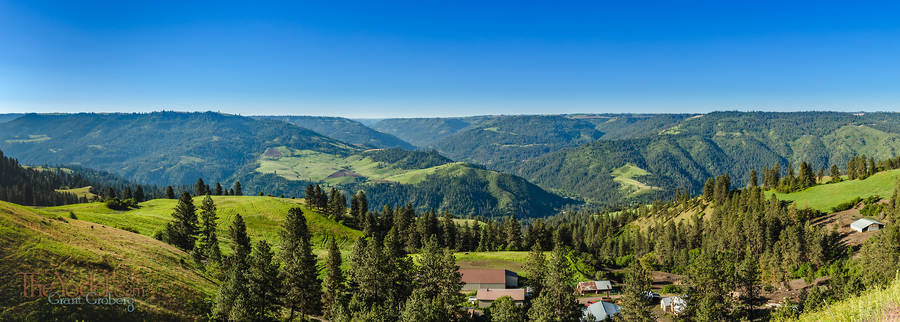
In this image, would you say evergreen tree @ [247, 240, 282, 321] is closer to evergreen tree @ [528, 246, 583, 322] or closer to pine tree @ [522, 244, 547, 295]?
evergreen tree @ [528, 246, 583, 322]

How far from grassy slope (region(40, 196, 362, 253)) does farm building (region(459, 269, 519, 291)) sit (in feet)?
140

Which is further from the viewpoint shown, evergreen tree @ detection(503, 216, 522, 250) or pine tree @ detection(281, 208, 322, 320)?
evergreen tree @ detection(503, 216, 522, 250)

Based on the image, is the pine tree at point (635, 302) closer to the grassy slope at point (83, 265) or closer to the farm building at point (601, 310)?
the farm building at point (601, 310)

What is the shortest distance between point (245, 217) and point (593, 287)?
332ft

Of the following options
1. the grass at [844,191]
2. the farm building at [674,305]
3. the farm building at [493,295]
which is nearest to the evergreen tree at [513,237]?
the farm building at [493,295]

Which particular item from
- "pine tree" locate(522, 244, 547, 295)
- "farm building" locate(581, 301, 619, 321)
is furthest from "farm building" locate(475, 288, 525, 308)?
"pine tree" locate(522, 244, 547, 295)

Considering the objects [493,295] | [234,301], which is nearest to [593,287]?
[493,295]

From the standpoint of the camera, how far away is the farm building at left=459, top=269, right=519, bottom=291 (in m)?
86.3

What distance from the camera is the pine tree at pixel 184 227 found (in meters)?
76.3

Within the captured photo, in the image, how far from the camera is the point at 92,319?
3325 cm

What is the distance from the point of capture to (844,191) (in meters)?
136

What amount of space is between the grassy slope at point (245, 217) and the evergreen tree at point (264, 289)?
44075mm

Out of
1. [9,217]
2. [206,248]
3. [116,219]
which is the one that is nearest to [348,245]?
[206,248]

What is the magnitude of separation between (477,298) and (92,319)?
6247 cm
